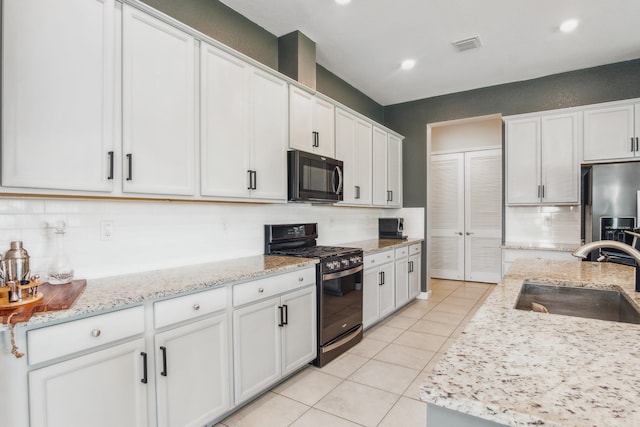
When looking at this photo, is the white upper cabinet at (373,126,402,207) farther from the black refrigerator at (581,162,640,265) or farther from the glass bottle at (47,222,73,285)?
the glass bottle at (47,222,73,285)

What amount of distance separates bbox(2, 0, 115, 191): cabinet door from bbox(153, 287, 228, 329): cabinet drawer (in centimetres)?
67

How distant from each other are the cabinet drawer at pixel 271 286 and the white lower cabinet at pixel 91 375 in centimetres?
60

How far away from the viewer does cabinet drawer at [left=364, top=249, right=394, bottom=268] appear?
354 centimetres

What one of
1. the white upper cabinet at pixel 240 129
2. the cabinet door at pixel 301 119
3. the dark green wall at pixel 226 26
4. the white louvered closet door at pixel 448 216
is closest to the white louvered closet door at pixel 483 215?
the white louvered closet door at pixel 448 216

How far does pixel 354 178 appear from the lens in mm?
3930

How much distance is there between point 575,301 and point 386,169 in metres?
3.16

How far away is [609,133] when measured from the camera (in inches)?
148

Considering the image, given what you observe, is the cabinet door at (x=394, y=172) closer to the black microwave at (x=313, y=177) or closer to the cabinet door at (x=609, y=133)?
the black microwave at (x=313, y=177)

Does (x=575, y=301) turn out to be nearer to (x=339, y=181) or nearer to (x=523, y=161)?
(x=339, y=181)

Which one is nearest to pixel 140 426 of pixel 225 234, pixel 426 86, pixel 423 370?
pixel 225 234

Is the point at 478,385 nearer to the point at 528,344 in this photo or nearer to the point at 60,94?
the point at 528,344

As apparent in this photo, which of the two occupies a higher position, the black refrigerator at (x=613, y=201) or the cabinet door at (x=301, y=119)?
the cabinet door at (x=301, y=119)

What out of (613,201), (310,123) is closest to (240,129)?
(310,123)

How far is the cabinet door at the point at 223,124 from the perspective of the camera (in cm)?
223
